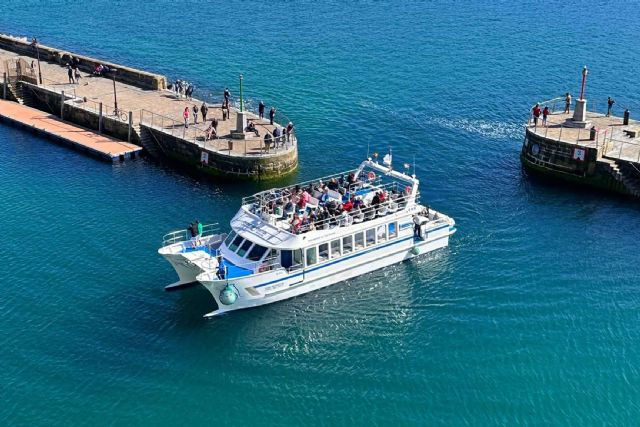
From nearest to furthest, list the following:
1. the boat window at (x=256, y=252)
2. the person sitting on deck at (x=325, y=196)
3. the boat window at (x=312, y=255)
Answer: the boat window at (x=256, y=252) < the boat window at (x=312, y=255) < the person sitting on deck at (x=325, y=196)

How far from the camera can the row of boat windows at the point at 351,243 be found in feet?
177

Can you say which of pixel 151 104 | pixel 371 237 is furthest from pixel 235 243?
pixel 151 104

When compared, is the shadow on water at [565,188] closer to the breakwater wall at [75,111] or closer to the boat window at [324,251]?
the boat window at [324,251]

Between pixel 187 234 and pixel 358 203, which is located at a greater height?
pixel 358 203

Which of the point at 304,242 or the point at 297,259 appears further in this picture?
the point at 297,259

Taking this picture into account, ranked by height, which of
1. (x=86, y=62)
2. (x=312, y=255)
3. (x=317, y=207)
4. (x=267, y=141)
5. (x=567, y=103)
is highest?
(x=86, y=62)

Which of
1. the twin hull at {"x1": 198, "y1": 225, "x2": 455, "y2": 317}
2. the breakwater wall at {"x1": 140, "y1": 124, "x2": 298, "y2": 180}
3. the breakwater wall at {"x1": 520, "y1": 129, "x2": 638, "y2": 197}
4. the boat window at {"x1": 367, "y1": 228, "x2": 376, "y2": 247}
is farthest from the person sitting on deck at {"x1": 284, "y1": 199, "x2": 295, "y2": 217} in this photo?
the breakwater wall at {"x1": 520, "y1": 129, "x2": 638, "y2": 197}

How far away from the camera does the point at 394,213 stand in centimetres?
5769

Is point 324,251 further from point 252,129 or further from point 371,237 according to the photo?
point 252,129

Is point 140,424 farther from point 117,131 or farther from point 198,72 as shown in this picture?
point 198,72

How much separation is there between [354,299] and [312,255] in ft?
13.5

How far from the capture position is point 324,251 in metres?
54.7

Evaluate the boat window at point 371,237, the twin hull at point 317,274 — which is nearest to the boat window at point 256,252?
the twin hull at point 317,274

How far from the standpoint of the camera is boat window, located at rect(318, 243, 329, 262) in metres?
54.4
